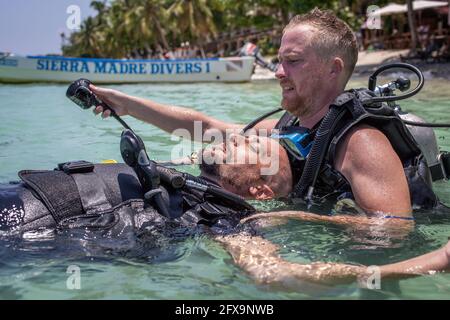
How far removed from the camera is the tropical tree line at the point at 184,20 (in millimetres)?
23886

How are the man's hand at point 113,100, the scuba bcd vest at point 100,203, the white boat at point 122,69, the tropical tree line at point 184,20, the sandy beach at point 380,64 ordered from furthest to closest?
the tropical tree line at point 184,20, the white boat at point 122,69, the sandy beach at point 380,64, the man's hand at point 113,100, the scuba bcd vest at point 100,203

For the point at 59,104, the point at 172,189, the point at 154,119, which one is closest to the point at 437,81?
the point at 59,104

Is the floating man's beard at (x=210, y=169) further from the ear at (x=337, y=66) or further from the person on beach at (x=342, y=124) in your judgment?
the ear at (x=337, y=66)

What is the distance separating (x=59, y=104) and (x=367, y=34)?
25388 millimetres

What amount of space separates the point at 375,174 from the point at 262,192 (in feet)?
2.16

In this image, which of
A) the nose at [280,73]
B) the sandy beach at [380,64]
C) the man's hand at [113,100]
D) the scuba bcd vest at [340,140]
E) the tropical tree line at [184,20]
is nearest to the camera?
Result: the scuba bcd vest at [340,140]

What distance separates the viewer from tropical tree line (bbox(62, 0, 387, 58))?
78.4 feet

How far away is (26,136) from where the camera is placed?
7629 millimetres

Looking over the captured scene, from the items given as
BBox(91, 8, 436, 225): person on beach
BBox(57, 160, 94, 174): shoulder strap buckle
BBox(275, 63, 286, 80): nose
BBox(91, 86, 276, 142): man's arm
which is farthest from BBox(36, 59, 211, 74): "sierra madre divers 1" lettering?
BBox(57, 160, 94, 174): shoulder strap buckle

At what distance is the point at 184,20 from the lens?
39.7m

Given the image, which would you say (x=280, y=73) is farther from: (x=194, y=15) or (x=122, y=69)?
(x=194, y=15)

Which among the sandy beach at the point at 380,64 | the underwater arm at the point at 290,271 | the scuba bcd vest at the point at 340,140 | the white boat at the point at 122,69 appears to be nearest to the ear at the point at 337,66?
the scuba bcd vest at the point at 340,140

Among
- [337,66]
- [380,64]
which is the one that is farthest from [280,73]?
[380,64]
